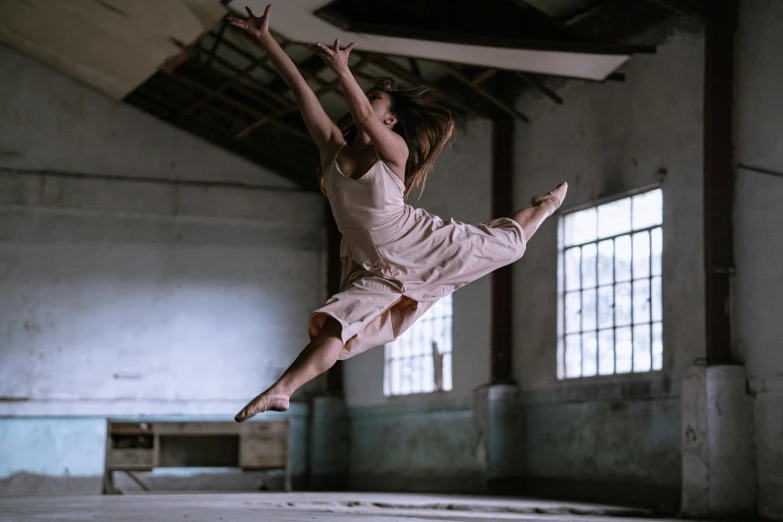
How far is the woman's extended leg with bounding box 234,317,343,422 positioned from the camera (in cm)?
373

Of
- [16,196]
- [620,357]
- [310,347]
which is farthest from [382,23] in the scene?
[16,196]

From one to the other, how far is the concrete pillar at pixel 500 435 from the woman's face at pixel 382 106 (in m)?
7.15

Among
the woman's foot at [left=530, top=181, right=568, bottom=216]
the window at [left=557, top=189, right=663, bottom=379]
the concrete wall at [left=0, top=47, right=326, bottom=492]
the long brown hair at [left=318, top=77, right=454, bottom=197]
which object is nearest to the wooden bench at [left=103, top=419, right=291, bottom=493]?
the concrete wall at [left=0, top=47, right=326, bottom=492]

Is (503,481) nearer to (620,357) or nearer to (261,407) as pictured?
(620,357)

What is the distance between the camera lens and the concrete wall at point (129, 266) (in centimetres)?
1300

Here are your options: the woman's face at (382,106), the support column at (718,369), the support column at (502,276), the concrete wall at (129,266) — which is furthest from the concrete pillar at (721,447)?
the concrete wall at (129,266)

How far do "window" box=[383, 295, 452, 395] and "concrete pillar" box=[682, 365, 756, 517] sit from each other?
14.4ft

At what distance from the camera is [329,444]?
46.6 ft

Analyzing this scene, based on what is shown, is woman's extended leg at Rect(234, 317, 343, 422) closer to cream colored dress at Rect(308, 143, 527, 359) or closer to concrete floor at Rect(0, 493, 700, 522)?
cream colored dress at Rect(308, 143, 527, 359)

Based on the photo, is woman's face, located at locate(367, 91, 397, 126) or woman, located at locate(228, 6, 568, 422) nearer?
woman, located at locate(228, 6, 568, 422)

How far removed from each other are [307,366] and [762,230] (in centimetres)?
536

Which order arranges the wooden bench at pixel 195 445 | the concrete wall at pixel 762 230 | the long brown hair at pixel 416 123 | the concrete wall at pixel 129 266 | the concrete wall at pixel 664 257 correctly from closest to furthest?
the long brown hair at pixel 416 123
the concrete wall at pixel 762 230
the concrete wall at pixel 664 257
the wooden bench at pixel 195 445
the concrete wall at pixel 129 266

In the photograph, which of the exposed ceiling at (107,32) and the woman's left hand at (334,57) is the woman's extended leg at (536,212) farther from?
the exposed ceiling at (107,32)

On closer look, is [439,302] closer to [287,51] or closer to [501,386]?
[501,386]
